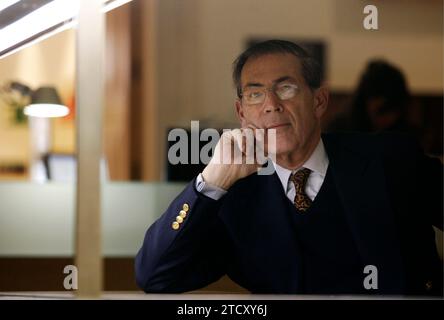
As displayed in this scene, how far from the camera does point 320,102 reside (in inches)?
166

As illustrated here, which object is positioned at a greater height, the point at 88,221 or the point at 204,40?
the point at 204,40

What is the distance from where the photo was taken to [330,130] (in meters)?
4.27

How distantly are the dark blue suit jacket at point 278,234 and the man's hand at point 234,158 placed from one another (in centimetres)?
6

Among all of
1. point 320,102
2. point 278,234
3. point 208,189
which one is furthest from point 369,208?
point 208,189

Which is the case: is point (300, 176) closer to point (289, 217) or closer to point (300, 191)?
point (300, 191)

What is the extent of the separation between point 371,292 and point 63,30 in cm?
199

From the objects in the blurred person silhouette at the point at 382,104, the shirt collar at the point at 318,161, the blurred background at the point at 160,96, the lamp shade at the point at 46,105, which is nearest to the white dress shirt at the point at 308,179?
the shirt collar at the point at 318,161

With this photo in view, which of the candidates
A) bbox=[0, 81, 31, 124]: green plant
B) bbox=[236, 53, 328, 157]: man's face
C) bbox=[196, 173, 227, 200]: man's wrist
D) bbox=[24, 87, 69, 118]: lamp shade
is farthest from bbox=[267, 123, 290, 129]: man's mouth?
bbox=[0, 81, 31, 124]: green plant

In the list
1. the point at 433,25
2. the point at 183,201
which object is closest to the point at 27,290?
the point at 183,201

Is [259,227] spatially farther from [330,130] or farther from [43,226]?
[43,226]

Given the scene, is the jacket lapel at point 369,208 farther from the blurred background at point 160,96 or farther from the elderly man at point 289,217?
the blurred background at point 160,96

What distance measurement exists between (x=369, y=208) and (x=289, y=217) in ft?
1.32

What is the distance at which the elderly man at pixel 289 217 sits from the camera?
4090 mm
